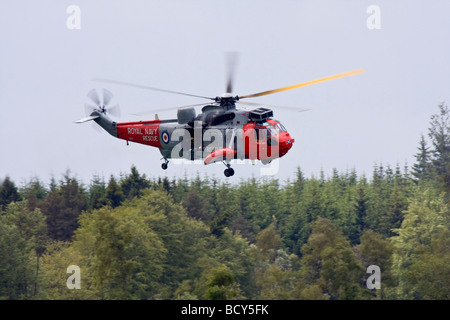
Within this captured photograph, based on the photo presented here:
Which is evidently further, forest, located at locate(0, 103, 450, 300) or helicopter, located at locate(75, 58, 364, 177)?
forest, located at locate(0, 103, 450, 300)

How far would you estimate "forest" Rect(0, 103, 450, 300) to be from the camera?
4102 inches

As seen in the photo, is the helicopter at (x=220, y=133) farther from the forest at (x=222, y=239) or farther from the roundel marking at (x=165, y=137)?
the forest at (x=222, y=239)

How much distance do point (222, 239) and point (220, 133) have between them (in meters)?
65.5

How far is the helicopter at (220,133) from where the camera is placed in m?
61.9

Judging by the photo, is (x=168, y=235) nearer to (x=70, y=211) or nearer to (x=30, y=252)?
(x=30, y=252)

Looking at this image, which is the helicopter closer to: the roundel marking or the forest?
the roundel marking

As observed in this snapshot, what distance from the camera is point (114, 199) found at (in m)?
148

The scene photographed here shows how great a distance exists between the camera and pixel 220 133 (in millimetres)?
62906

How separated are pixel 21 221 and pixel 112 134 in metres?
66.2

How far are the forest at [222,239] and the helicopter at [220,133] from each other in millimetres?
25341

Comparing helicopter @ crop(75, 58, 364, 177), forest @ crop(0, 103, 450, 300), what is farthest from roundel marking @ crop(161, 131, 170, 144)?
forest @ crop(0, 103, 450, 300)

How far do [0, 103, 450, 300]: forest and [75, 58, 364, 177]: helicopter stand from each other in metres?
25.3

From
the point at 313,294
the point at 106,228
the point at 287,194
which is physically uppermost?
the point at 287,194

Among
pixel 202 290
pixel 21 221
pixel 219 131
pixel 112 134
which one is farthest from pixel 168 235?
pixel 219 131
